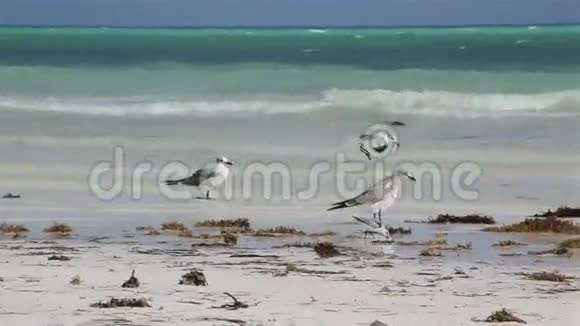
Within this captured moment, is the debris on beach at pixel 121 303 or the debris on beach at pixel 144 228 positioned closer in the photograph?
the debris on beach at pixel 121 303

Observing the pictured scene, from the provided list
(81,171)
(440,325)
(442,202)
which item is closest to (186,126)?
(81,171)

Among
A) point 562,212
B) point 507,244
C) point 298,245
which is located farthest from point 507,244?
point 298,245

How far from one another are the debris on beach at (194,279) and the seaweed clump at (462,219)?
1222 mm

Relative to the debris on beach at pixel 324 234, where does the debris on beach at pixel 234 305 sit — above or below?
below

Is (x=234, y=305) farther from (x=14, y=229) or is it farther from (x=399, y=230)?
(x=14, y=229)

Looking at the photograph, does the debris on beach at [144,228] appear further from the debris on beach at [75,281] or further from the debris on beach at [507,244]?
the debris on beach at [507,244]

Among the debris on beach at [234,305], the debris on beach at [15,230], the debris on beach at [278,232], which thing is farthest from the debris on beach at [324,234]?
the debris on beach at [15,230]

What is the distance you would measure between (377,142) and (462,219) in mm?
870

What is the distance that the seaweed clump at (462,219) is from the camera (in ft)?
16.7

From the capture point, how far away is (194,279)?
14.6 ft

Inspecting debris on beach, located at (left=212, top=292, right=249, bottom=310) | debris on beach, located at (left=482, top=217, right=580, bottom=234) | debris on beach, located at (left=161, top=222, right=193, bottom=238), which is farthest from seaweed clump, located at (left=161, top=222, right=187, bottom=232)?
debris on beach, located at (left=482, top=217, right=580, bottom=234)

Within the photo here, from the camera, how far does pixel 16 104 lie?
6.76 meters

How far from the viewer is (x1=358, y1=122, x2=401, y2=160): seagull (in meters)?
5.69

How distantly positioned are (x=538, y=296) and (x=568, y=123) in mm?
2039
